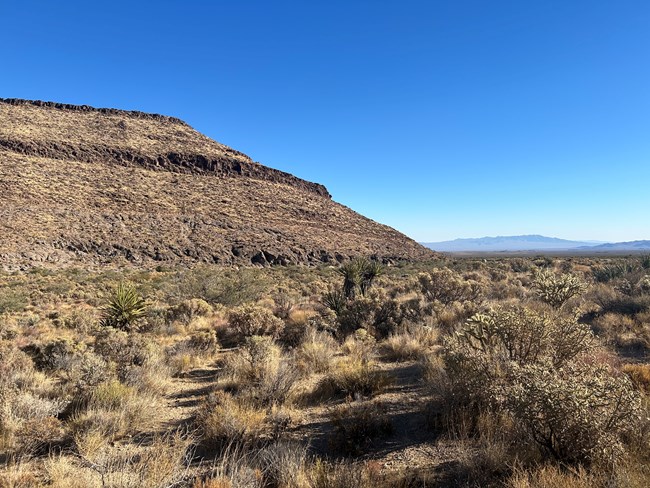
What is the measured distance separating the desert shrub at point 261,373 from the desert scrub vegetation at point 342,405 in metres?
0.03

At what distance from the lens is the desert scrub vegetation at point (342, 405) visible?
11.3 feet

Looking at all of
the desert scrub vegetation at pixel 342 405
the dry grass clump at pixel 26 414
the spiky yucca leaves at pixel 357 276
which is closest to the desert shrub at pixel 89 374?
the desert scrub vegetation at pixel 342 405

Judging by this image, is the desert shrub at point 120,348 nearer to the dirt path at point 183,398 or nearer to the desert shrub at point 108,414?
the dirt path at point 183,398

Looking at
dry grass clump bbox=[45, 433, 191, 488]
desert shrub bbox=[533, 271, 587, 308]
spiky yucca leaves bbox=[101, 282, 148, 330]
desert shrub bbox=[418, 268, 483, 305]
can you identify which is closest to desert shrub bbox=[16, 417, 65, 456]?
dry grass clump bbox=[45, 433, 191, 488]

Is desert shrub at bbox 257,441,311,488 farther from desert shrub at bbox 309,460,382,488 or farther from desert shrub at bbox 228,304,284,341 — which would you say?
desert shrub at bbox 228,304,284,341

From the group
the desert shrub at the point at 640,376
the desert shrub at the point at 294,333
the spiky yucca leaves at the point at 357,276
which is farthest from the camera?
the spiky yucca leaves at the point at 357,276

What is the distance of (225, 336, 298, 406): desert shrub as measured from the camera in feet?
19.1

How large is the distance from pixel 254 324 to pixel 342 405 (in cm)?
518

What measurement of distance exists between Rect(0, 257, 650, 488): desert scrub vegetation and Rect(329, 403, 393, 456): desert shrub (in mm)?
20

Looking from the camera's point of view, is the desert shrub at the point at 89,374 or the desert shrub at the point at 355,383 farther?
the desert shrub at the point at 355,383

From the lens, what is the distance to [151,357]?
753cm

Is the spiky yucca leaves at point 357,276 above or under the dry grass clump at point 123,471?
above

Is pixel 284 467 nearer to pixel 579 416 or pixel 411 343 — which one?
pixel 579 416

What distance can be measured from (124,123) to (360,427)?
2960 inches
